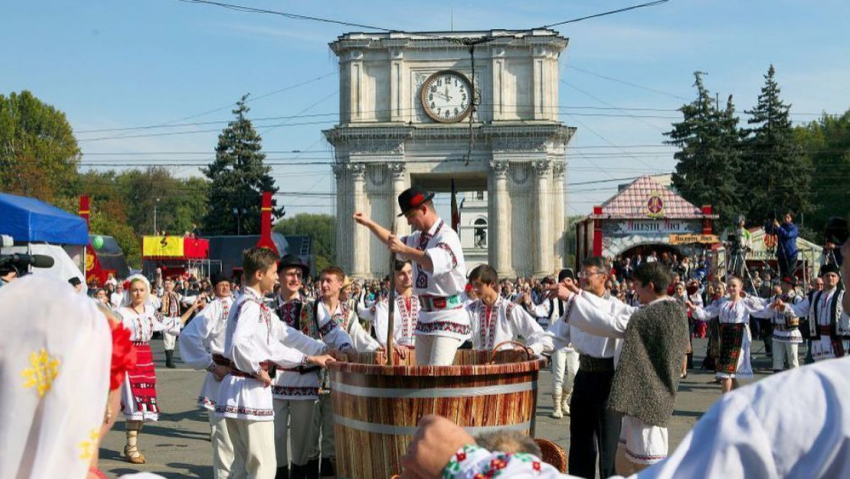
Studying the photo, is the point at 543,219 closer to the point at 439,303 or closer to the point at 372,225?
the point at 439,303

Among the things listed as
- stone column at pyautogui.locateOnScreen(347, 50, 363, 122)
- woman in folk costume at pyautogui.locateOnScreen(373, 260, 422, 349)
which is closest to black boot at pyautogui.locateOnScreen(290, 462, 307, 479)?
woman in folk costume at pyautogui.locateOnScreen(373, 260, 422, 349)

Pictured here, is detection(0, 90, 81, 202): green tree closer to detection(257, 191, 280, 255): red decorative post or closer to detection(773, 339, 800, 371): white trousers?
detection(257, 191, 280, 255): red decorative post

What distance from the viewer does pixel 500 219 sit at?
59938 mm

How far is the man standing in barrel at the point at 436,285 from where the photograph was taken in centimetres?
722

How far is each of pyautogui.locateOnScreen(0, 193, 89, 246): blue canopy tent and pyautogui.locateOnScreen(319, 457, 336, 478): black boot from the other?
33.9 feet

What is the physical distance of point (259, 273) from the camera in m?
7.71

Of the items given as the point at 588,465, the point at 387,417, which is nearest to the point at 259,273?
the point at 387,417

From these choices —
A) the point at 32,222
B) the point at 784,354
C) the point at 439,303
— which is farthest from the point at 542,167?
the point at 439,303

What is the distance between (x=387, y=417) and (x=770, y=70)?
72.2 m

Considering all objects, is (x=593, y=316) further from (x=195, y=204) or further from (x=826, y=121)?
(x=195, y=204)

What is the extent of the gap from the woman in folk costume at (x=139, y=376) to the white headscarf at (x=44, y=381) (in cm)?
913

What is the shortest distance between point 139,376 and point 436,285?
5.65 metres

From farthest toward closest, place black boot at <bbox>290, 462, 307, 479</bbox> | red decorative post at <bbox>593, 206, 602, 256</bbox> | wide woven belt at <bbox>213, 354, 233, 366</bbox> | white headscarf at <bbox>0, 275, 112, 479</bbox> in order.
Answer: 1. red decorative post at <bbox>593, 206, 602, 256</bbox>
2. black boot at <bbox>290, 462, 307, 479</bbox>
3. wide woven belt at <bbox>213, 354, 233, 366</bbox>
4. white headscarf at <bbox>0, 275, 112, 479</bbox>

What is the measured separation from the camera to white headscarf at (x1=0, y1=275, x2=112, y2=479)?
→ 7.17ft
